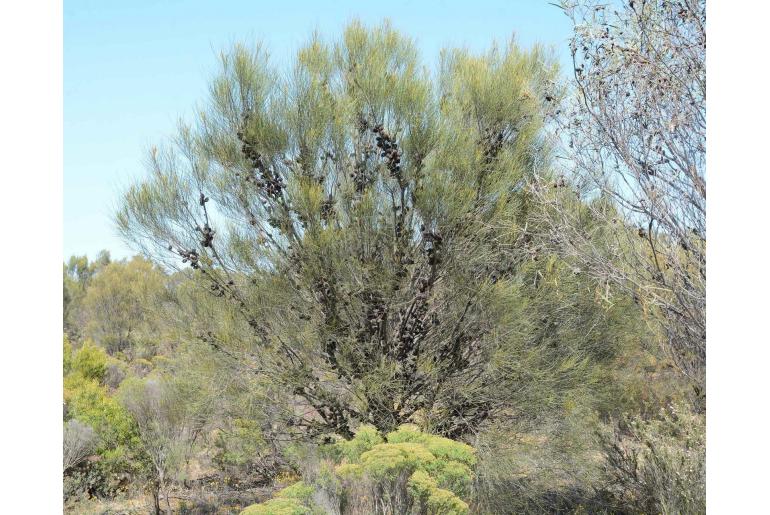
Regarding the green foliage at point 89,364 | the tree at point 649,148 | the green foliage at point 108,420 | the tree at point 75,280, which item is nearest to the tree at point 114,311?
the tree at point 75,280

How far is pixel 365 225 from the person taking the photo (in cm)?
591

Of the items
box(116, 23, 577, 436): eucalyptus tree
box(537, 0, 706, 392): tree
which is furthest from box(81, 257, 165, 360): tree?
box(537, 0, 706, 392): tree

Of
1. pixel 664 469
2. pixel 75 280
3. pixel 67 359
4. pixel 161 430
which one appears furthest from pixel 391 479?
pixel 75 280

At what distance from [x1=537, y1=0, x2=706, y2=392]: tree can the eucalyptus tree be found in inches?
49.9

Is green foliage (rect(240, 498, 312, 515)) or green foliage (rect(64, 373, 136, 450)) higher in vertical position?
green foliage (rect(64, 373, 136, 450))

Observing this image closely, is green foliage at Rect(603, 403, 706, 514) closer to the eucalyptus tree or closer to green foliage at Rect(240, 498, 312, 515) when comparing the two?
the eucalyptus tree

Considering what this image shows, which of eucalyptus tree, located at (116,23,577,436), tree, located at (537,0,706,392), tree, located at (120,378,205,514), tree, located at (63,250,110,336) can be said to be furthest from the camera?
tree, located at (63,250,110,336)

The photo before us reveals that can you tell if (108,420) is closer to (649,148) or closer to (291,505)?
(291,505)

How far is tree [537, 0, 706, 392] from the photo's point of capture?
162 inches

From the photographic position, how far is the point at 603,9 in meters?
4.63
